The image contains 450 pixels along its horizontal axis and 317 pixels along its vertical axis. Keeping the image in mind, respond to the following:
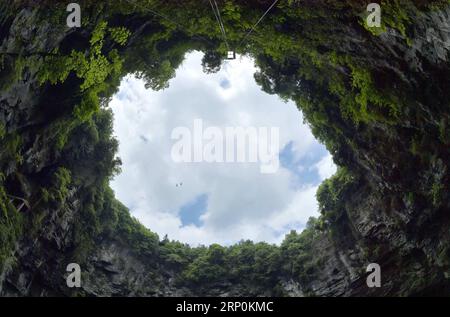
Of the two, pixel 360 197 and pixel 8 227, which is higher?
pixel 360 197

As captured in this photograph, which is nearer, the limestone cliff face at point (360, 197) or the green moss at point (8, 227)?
the limestone cliff face at point (360, 197)

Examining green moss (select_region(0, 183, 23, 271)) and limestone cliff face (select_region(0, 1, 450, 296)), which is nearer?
limestone cliff face (select_region(0, 1, 450, 296))

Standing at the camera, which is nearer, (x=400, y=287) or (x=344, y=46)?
(x=344, y=46)

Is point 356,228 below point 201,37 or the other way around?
below

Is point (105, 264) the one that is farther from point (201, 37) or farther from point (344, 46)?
point (344, 46)

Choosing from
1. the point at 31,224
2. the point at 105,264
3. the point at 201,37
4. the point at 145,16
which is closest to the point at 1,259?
the point at 31,224

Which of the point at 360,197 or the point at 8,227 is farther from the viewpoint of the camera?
the point at 360,197

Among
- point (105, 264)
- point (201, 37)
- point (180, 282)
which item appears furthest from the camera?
point (180, 282)
